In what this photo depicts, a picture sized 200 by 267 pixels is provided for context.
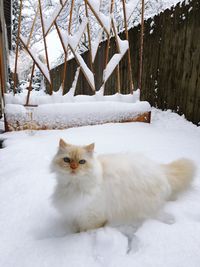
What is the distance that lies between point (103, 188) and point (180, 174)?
0.63m

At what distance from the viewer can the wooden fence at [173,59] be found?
145 inches

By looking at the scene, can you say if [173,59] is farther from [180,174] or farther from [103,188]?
[103,188]

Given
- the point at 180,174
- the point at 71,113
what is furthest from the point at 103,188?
the point at 71,113

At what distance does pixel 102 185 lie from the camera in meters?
1.42

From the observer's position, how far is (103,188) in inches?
55.7

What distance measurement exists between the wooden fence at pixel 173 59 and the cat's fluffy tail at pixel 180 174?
1997 millimetres

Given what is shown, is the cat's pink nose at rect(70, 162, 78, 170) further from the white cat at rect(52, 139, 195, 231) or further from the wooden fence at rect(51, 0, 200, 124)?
the wooden fence at rect(51, 0, 200, 124)

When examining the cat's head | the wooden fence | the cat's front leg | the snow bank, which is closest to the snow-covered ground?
the cat's front leg

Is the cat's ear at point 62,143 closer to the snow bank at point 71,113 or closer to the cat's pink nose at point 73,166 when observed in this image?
the cat's pink nose at point 73,166

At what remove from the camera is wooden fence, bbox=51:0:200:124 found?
369 cm

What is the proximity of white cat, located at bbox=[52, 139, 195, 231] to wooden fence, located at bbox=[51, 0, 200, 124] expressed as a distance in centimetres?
235

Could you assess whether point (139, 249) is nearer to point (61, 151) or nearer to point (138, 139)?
point (61, 151)

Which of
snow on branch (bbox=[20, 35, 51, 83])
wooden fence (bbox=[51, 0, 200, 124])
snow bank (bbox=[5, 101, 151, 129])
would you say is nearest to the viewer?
snow bank (bbox=[5, 101, 151, 129])

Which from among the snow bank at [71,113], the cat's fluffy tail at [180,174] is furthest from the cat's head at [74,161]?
the snow bank at [71,113]
